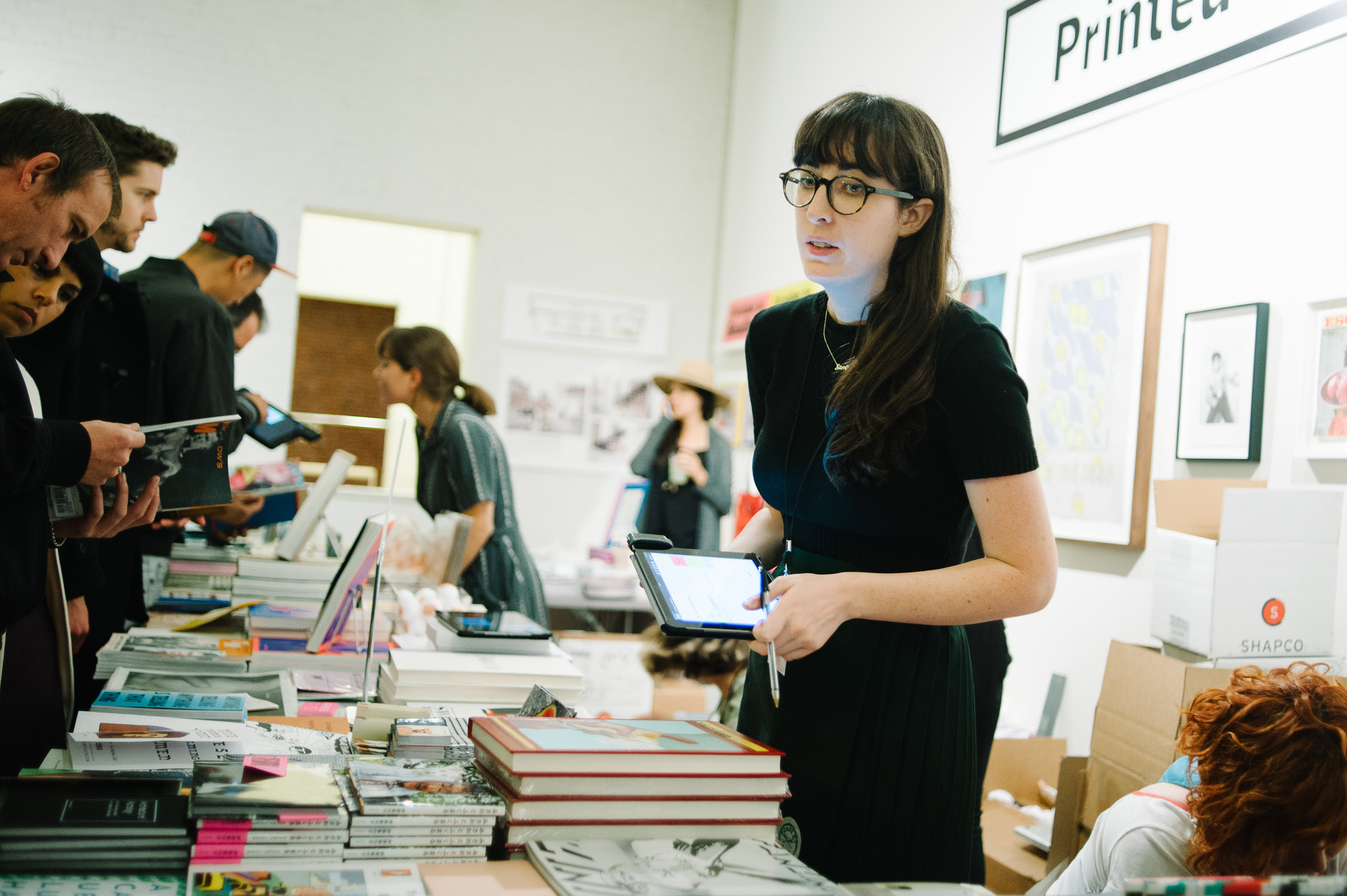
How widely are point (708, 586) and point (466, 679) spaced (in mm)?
746

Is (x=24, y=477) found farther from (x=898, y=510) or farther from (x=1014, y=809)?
(x=1014, y=809)

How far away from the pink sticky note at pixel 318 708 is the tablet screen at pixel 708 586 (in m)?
0.75

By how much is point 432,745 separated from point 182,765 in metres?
0.27

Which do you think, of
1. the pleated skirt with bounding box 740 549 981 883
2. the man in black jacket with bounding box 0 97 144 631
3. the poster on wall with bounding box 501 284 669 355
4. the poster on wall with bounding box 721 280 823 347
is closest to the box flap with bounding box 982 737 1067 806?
the pleated skirt with bounding box 740 549 981 883

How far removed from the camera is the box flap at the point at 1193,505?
2.26 meters

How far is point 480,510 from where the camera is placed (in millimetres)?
3275

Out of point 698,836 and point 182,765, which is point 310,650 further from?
point 698,836

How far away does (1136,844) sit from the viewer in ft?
4.49

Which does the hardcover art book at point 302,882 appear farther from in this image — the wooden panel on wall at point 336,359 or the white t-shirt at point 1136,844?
the wooden panel on wall at point 336,359

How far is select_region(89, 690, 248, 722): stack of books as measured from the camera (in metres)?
1.32

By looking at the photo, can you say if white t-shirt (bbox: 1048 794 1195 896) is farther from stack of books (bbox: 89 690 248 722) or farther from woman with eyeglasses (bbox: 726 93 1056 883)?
stack of books (bbox: 89 690 248 722)

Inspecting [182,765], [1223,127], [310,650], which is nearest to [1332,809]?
[182,765]

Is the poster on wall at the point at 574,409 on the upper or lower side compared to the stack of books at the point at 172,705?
upper

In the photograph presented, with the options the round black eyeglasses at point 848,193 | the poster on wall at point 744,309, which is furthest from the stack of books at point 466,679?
the poster on wall at point 744,309
